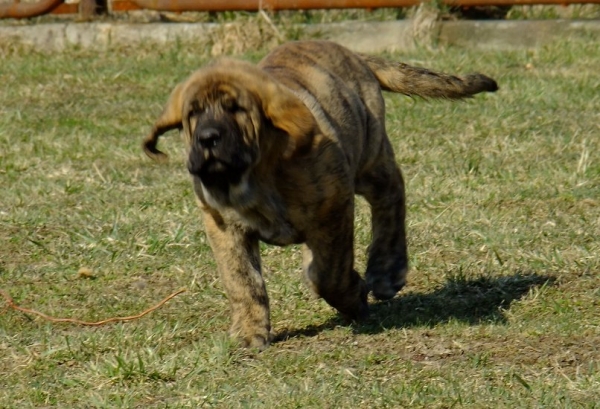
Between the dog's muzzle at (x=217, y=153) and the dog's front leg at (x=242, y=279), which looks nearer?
the dog's muzzle at (x=217, y=153)

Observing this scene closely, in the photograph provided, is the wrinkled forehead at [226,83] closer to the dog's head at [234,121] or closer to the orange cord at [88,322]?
the dog's head at [234,121]

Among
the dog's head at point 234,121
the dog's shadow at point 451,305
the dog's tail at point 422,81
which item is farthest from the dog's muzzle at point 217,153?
the dog's tail at point 422,81

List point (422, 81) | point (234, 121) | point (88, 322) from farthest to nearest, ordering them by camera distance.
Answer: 1. point (422, 81)
2. point (88, 322)
3. point (234, 121)

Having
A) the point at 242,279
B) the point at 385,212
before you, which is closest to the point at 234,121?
the point at 242,279

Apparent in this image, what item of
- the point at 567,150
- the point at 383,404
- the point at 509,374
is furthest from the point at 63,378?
the point at 567,150

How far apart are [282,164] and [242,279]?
1.79 ft

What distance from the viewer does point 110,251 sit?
641 cm

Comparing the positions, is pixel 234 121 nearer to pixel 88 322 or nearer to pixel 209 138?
pixel 209 138

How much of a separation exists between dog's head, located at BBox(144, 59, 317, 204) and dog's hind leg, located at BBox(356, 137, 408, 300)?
3.65ft

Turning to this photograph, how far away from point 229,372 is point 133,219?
2.40 m

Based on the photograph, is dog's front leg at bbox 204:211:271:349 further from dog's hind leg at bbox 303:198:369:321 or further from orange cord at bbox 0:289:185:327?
orange cord at bbox 0:289:185:327

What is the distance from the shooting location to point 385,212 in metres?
5.88

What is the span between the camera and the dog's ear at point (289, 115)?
4656mm

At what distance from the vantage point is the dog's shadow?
523 cm
